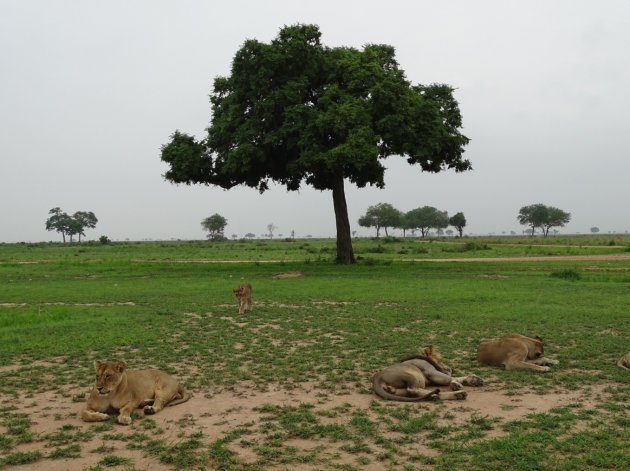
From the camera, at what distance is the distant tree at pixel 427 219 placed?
15888cm

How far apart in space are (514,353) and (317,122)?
1924cm

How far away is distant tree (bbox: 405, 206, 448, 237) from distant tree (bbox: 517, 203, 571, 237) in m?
21.5

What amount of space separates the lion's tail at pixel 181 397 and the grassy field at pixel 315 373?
144mm

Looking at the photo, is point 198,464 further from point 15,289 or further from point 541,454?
point 15,289

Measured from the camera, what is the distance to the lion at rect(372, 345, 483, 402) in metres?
7.50

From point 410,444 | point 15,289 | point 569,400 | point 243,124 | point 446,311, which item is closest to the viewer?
point 410,444

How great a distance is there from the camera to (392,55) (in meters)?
31.6

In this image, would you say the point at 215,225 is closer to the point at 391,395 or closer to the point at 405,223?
the point at 405,223

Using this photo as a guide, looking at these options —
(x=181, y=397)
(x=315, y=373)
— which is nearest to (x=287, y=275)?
(x=315, y=373)

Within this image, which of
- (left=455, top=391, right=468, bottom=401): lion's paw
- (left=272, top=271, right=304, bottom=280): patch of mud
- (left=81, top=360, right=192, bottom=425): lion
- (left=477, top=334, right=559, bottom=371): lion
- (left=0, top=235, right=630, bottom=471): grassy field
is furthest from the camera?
(left=272, top=271, right=304, bottom=280): patch of mud

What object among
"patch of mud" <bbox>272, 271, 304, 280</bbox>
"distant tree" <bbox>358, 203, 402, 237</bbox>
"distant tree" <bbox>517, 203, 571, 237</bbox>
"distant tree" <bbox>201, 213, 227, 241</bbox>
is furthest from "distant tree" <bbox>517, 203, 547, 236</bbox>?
"patch of mud" <bbox>272, 271, 304, 280</bbox>

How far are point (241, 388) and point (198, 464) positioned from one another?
2.86 metres

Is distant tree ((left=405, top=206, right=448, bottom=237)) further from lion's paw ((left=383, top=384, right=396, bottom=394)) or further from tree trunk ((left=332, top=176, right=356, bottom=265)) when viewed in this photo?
lion's paw ((left=383, top=384, right=396, bottom=394))

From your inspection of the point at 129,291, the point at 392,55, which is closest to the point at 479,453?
the point at 129,291
